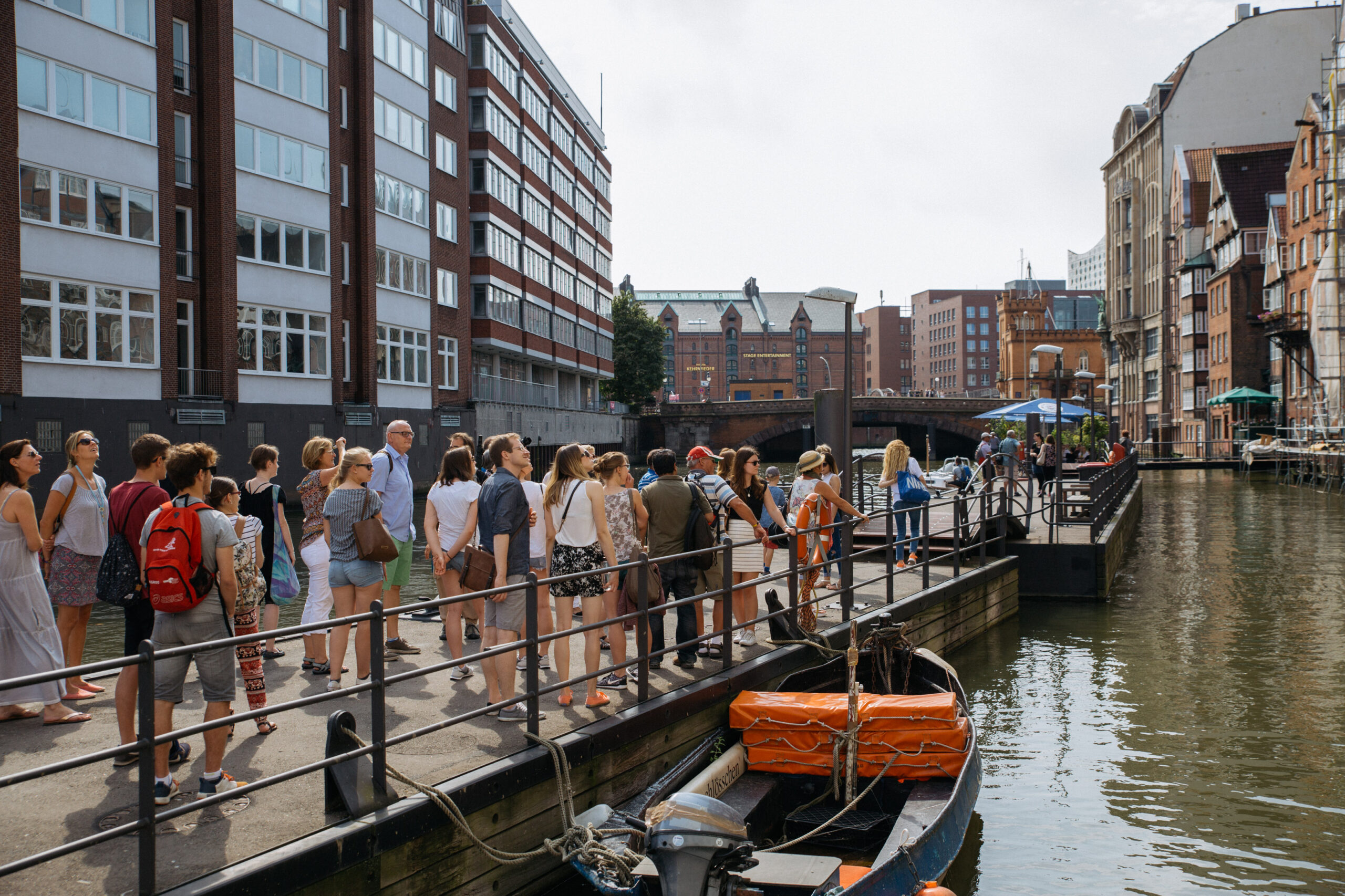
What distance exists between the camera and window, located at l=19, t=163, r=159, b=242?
82.7ft

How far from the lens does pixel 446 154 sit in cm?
4288

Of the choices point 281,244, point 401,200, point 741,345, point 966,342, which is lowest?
point 281,244

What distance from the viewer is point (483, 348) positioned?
49.2 meters

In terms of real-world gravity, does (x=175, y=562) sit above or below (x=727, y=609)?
above

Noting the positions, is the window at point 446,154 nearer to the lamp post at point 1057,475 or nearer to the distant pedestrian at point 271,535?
the lamp post at point 1057,475

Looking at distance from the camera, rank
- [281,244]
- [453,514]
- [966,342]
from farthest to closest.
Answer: [966,342] < [281,244] < [453,514]

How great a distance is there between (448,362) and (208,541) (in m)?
39.0


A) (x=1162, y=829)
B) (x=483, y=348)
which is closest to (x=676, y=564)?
(x=1162, y=829)

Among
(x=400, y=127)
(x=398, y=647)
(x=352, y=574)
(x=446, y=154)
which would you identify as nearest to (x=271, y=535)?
(x=398, y=647)

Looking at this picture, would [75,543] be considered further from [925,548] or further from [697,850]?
[925,548]

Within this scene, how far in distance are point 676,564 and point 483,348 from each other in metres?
41.7

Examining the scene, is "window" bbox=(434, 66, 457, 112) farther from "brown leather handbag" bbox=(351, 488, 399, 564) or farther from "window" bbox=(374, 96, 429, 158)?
"brown leather handbag" bbox=(351, 488, 399, 564)

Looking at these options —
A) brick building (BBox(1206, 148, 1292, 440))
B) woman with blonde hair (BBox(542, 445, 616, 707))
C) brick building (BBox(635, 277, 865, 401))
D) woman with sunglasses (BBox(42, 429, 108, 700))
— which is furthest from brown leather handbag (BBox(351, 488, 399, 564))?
brick building (BBox(635, 277, 865, 401))

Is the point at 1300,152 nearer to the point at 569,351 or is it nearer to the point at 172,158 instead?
the point at 569,351
